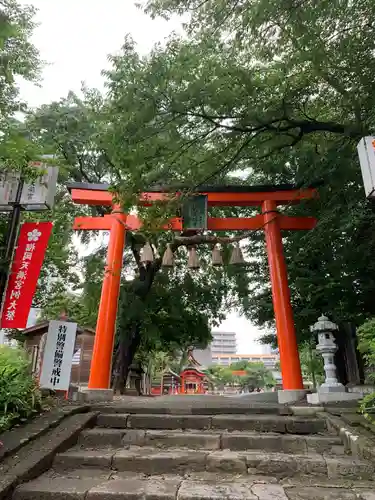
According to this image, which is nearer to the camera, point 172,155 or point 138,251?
point 172,155

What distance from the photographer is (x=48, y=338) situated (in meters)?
6.15

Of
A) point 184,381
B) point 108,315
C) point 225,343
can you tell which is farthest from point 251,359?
point 108,315

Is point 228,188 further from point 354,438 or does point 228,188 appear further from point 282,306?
point 354,438

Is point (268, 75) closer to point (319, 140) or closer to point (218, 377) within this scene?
point (319, 140)

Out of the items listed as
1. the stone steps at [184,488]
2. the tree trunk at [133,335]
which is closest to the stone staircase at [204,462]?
the stone steps at [184,488]

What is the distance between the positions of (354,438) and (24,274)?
4368 mm

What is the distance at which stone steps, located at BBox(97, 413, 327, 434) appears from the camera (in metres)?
4.36

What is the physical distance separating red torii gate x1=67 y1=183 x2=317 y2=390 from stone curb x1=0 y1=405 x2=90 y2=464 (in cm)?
253

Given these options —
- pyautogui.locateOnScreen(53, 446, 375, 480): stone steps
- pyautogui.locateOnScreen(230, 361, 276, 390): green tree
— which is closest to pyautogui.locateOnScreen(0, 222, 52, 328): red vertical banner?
pyautogui.locateOnScreen(53, 446, 375, 480): stone steps

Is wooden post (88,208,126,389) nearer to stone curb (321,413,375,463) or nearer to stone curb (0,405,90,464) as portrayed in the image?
stone curb (0,405,90,464)

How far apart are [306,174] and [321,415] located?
4756mm

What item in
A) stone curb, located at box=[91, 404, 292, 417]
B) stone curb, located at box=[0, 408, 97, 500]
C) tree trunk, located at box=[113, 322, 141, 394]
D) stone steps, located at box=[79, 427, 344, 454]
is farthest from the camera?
tree trunk, located at box=[113, 322, 141, 394]

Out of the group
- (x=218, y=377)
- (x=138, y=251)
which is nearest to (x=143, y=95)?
(x=138, y=251)

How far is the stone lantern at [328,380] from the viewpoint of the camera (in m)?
5.91
